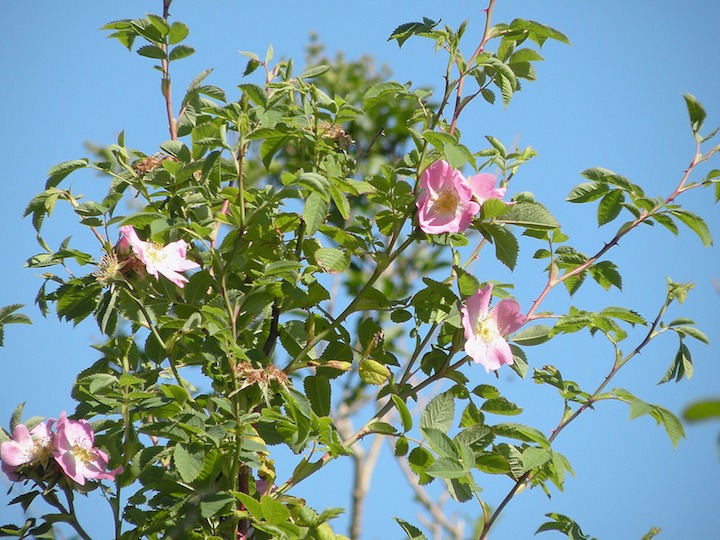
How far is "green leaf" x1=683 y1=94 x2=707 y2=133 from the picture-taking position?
1.21m

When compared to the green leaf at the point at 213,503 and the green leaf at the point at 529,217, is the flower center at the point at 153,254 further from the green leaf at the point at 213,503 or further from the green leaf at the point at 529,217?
the green leaf at the point at 529,217

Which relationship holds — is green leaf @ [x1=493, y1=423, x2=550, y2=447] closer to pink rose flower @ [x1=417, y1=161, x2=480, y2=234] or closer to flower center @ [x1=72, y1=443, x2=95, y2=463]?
pink rose flower @ [x1=417, y1=161, x2=480, y2=234]

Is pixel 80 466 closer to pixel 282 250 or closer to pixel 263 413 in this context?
pixel 263 413

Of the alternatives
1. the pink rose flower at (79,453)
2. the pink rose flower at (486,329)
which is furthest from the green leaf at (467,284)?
the pink rose flower at (79,453)

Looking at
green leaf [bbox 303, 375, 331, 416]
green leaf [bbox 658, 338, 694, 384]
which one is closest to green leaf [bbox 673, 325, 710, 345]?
green leaf [bbox 658, 338, 694, 384]

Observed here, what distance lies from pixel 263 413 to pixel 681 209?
717 millimetres

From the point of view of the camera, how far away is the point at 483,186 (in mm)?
1203

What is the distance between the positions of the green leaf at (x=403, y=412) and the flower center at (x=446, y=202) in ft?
0.91

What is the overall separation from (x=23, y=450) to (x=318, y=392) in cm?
46

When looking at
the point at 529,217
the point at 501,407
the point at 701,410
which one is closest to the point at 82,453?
the point at 501,407

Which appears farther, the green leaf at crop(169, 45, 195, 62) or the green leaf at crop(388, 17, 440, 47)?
the green leaf at crop(169, 45, 195, 62)

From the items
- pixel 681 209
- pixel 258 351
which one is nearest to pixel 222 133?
pixel 258 351

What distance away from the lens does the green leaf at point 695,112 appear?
1.21 meters

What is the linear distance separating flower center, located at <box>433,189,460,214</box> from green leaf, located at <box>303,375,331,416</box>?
0.34m
